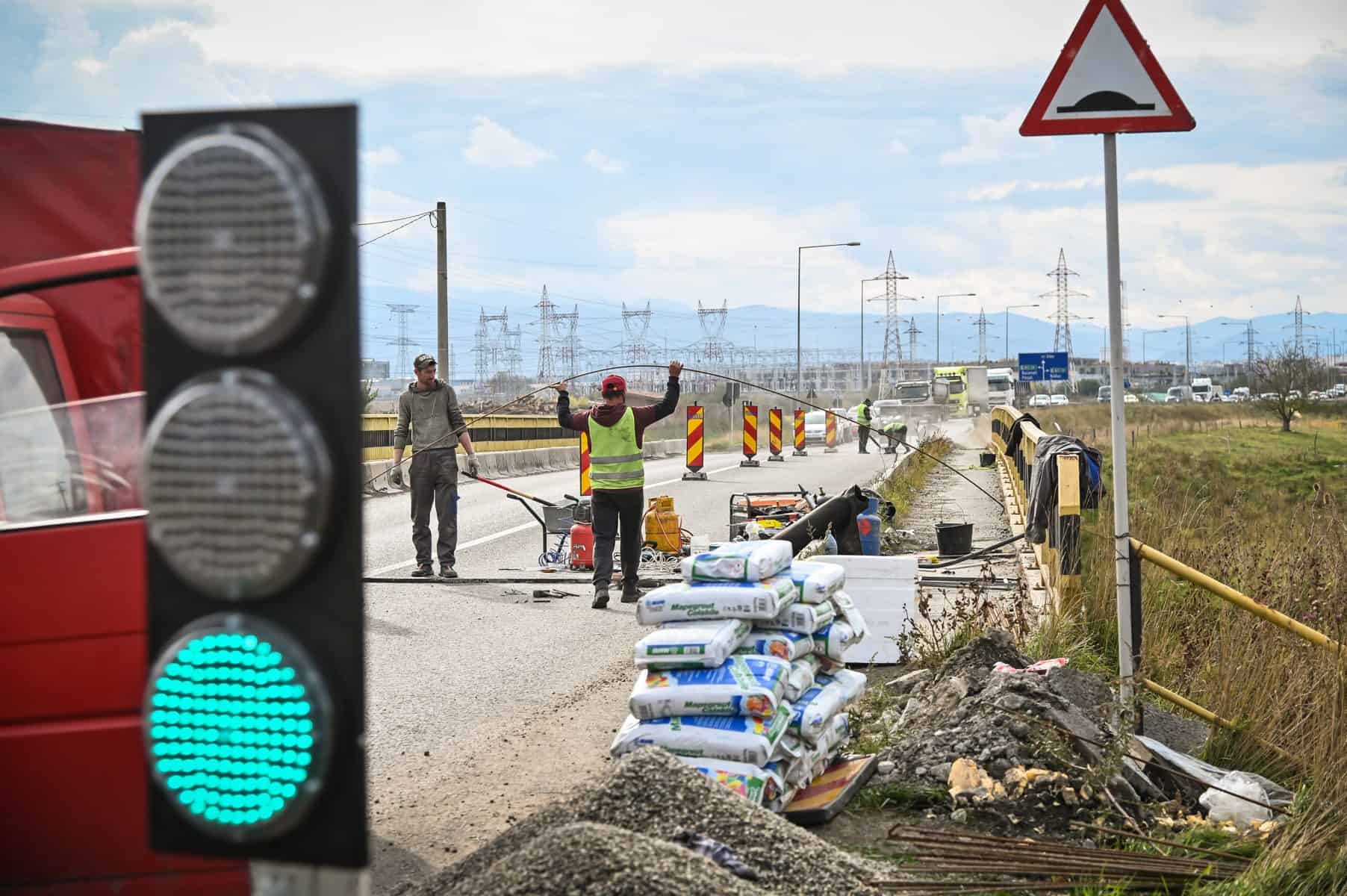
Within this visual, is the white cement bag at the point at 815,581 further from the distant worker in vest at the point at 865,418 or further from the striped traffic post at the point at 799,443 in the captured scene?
the striped traffic post at the point at 799,443

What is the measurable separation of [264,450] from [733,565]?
423cm

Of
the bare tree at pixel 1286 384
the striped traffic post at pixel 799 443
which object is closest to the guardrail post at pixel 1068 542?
the striped traffic post at pixel 799 443

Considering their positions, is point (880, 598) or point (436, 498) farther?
point (436, 498)

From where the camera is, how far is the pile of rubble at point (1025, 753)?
16.7ft

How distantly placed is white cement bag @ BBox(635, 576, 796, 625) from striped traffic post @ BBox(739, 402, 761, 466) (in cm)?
3017

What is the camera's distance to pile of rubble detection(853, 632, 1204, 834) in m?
5.09

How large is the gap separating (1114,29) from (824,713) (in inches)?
123

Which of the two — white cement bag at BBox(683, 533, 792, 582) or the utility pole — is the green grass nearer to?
white cement bag at BBox(683, 533, 792, 582)

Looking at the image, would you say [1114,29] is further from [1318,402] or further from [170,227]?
[1318,402]

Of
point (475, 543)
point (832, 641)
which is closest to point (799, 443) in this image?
point (475, 543)

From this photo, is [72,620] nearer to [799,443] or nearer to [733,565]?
[733,565]

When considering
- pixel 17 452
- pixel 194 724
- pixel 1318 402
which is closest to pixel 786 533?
pixel 17 452

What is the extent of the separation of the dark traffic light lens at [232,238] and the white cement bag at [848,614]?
492 cm

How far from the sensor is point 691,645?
5363 millimetres
